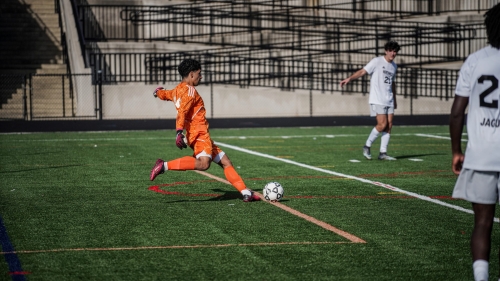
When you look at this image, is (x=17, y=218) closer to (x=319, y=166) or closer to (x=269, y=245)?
(x=269, y=245)

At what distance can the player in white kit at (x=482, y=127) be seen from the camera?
19.6 ft

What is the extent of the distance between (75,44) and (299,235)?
2472 cm

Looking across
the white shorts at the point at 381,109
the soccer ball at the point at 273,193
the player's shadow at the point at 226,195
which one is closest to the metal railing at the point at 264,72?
the white shorts at the point at 381,109

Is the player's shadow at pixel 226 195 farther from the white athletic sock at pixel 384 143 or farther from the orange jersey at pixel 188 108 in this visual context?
the white athletic sock at pixel 384 143

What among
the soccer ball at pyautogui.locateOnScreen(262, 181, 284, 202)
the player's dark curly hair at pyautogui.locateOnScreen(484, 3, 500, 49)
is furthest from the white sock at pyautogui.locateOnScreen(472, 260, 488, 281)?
the soccer ball at pyautogui.locateOnScreen(262, 181, 284, 202)

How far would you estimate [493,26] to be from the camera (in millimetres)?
5969

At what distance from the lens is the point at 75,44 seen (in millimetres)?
32219

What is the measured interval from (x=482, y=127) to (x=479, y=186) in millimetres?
390

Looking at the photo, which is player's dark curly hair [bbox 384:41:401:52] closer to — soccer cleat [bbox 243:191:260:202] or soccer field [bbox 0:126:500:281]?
soccer field [bbox 0:126:500:281]

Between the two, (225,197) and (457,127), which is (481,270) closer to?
(457,127)

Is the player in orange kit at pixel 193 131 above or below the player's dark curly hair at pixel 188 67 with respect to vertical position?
below

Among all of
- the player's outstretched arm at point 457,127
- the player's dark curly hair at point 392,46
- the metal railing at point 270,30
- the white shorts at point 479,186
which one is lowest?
the white shorts at point 479,186

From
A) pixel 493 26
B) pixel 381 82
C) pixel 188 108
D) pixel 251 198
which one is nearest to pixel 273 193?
pixel 251 198

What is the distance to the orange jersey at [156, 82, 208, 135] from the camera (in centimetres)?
1081
